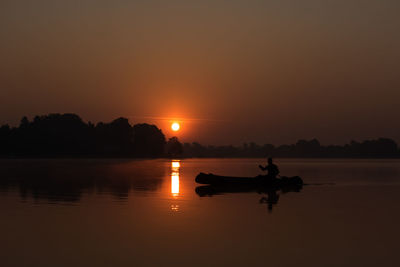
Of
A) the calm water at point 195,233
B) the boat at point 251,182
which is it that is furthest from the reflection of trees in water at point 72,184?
the calm water at point 195,233

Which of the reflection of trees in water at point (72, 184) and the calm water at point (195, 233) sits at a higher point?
the reflection of trees in water at point (72, 184)

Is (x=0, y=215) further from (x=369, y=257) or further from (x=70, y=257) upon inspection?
(x=369, y=257)

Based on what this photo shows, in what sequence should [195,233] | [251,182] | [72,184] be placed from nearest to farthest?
[195,233] → [251,182] → [72,184]

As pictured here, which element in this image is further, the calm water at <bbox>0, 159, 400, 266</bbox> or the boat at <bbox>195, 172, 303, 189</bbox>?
the boat at <bbox>195, 172, 303, 189</bbox>

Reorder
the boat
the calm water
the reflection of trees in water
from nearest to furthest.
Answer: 1. the calm water
2. the reflection of trees in water
3. the boat

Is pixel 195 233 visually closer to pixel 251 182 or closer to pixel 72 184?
pixel 251 182

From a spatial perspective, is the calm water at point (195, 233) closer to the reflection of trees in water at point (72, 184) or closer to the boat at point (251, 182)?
the reflection of trees in water at point (72, 184)

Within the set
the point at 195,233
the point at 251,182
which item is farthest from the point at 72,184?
the point at 195,233

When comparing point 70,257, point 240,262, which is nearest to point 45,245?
point 70,257

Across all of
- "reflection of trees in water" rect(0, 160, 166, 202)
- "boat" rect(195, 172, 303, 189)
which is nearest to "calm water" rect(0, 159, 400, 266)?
"reflection of trees in water" rect(0, 160, 166, 202)

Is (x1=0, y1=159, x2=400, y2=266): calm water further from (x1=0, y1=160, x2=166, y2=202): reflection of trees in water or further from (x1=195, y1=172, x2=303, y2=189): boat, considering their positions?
(x1=195, y1=172, x2=303, y2=189): boat

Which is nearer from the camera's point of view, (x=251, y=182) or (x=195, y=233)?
(x=195, y=233)

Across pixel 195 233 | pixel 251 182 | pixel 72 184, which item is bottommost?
pixel 195 233

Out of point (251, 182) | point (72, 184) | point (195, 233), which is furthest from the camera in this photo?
point (72, 184)
